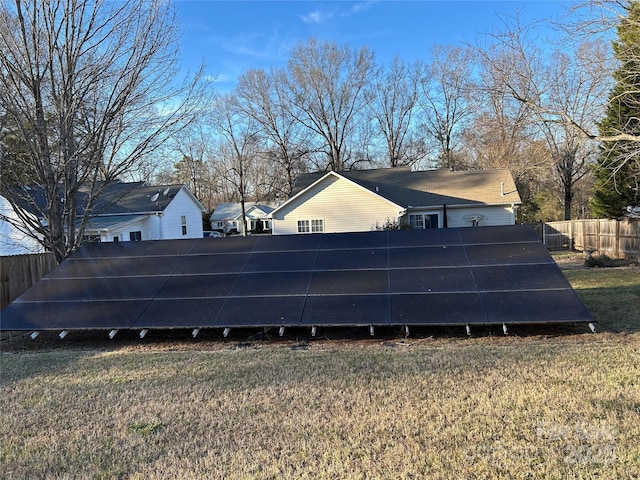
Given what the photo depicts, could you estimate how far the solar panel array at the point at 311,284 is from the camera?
262 inches

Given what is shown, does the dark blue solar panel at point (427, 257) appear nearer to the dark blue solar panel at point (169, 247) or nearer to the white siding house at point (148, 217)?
the dark blue solar panel at point (169, 247)

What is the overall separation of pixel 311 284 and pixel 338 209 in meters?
16.7

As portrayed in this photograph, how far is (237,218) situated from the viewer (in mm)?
54312

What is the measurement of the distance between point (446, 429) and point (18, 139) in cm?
1120

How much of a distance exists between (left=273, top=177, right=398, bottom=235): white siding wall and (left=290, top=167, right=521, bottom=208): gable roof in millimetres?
619

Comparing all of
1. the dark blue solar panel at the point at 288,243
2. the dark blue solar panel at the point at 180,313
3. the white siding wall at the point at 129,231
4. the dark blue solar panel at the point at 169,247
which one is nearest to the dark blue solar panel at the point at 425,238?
the dark blue solar panel at the point at 288,243

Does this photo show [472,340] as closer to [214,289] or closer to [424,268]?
[424,268]

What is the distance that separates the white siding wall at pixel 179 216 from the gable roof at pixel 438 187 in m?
8.02

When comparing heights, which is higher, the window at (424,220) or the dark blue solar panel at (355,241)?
the window at (424,220)

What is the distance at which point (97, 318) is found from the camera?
7.38m

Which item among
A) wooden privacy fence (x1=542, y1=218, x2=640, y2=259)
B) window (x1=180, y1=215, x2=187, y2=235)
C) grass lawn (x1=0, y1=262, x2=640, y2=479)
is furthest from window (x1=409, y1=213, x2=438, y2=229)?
grass lawn (x1=0, y1=262, x2=640, y2=479)

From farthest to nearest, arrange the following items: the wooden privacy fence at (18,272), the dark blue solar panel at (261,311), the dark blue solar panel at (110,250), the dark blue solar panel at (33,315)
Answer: the wooden privacy fence at (18,272) < the dark blue solar panel at (110,250) < the dark blue solar panel at (33,315) < the dark blue solar panel at (261,311)

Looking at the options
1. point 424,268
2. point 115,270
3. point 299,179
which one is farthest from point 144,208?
point 424,268

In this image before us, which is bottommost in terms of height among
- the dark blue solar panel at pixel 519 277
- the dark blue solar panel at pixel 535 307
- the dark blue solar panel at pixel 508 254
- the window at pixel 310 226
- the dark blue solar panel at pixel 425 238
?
the dark blue solar panel at pixel 535 307
